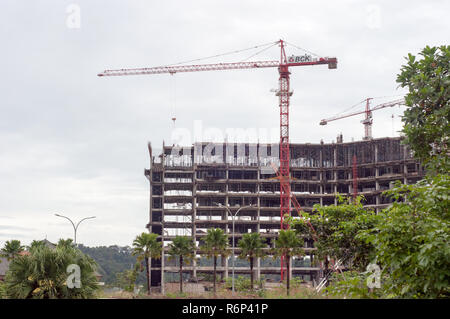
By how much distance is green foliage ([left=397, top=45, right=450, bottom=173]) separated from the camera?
18797mm

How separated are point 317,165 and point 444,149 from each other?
5946 inches

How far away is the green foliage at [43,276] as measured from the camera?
2419 cm

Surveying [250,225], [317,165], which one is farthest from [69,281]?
[317,165]

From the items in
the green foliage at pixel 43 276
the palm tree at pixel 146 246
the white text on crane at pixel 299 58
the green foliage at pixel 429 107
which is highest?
the white text on crane at pixel 299 58

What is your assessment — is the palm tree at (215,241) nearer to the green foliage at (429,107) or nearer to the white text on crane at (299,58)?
the green foliage at (429,107)

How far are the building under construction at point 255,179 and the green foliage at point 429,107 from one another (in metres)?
137

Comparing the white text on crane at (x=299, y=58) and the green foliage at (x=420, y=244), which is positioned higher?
the white text on crane at (x=299, y=58)

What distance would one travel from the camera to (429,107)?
64.0 ft

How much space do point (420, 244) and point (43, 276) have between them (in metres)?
17.5

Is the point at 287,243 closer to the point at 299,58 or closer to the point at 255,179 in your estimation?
the point at 255,179

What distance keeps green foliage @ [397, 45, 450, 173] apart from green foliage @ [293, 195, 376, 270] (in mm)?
6273

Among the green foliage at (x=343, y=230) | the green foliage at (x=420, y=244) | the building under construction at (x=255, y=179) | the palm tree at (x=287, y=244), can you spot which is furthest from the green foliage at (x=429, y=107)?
the building under construction at (x=255, y=179)

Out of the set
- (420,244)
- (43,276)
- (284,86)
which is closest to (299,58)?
(284,86)

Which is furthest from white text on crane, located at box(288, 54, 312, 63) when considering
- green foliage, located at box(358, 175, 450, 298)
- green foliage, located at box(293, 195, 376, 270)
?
green foliage, located at box(358, 175, 450, 298)
